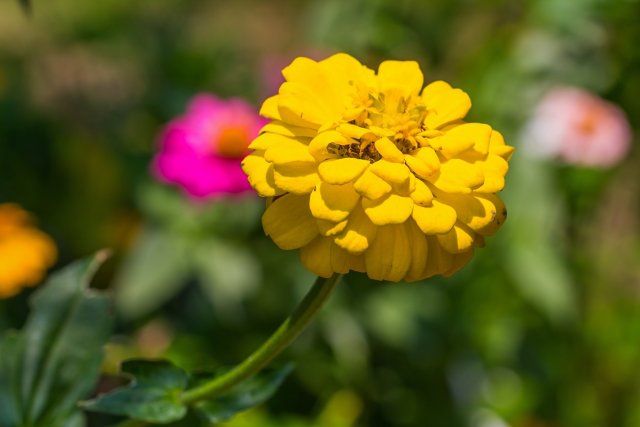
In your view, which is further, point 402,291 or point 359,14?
point 359,14

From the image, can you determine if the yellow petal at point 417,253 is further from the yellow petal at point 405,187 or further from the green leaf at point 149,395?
the green leaf at point 149,395

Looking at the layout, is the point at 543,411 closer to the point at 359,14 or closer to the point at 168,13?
the point at 359,14

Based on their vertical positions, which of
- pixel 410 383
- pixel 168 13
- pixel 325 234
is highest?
pixel 325 234

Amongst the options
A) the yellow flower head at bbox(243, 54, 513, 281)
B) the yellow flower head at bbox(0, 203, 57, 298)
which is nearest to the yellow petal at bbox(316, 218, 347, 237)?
the yellow flower head at bbox(243, 54, 513, 281)

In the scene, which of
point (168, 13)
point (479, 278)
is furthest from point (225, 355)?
point (168, 13)

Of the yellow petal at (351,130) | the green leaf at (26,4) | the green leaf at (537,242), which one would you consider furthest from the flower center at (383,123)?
the green leaf at (537,242)
